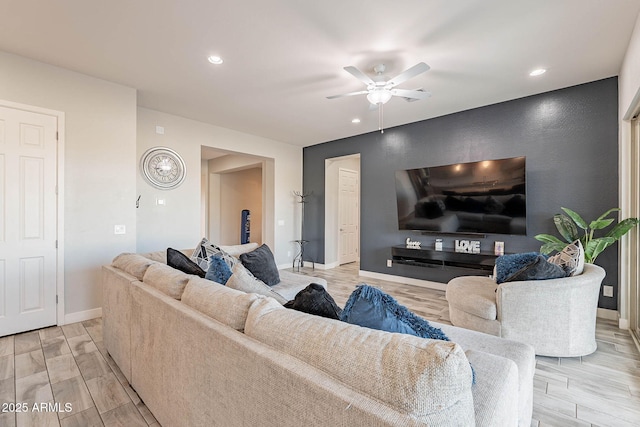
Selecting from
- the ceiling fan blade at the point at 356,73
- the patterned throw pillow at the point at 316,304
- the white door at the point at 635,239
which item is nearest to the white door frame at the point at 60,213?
the ceiling fan blade at the point at 356,73

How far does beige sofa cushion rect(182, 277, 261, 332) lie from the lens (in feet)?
3.95

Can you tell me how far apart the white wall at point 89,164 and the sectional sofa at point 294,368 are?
1.95 meters

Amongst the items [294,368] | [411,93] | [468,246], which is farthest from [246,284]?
[468,246]

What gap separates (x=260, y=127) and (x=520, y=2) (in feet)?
12.8

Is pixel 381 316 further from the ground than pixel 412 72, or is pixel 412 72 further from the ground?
pixel 412 72

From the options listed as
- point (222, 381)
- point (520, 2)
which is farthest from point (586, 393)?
point (520, 2)

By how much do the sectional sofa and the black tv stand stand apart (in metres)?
2.54

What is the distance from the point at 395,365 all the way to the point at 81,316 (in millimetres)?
3858

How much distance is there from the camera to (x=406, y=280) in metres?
4.93

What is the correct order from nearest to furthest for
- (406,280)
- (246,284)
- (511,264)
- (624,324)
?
(246,284) → (511,264) → (624,324) → (406,280)

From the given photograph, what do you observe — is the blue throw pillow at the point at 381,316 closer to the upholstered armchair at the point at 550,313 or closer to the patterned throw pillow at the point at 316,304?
the patterned throw pillow at the point at 316,304

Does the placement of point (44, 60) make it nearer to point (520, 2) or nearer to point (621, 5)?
point (520, 2)

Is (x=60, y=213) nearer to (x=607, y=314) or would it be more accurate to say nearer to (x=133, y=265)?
(x=133, y=265)

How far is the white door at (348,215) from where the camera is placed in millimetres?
6836
